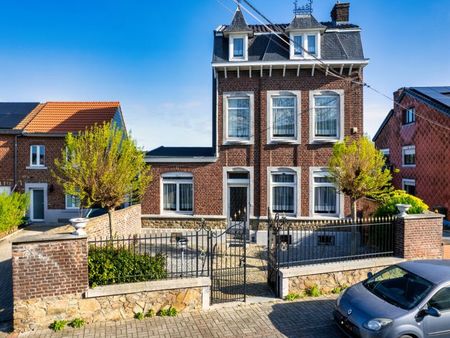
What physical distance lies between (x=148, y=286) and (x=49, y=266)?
2178 mm

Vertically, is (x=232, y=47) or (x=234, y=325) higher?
(x=232, y=47)

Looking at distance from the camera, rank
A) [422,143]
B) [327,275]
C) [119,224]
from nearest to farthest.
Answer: [327,275], [119,224], [422,143]

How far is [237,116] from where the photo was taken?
14984 mm

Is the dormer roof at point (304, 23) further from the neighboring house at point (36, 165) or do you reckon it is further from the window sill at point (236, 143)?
the neighboring house at point (36, 165)

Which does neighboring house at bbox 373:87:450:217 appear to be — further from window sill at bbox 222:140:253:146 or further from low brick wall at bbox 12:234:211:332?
low brick wall at bbox 12:234:211:332

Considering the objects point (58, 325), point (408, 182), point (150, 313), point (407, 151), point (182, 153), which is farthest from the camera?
point (407, 151)

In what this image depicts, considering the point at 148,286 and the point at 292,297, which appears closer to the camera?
the point at 148,286

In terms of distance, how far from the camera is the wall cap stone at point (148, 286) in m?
6.80

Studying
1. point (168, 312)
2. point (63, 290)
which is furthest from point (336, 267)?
point (63, 290)

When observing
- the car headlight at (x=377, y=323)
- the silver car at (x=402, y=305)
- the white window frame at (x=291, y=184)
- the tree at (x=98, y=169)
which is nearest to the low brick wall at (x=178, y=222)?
the white window frame at (x=291, y=184)

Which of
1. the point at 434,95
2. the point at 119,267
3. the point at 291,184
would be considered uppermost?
the point at 434,95

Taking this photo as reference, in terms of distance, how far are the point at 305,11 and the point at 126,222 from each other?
13.2 m

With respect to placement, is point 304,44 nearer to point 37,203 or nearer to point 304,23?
point 304,23

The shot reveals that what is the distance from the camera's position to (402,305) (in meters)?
5.69
